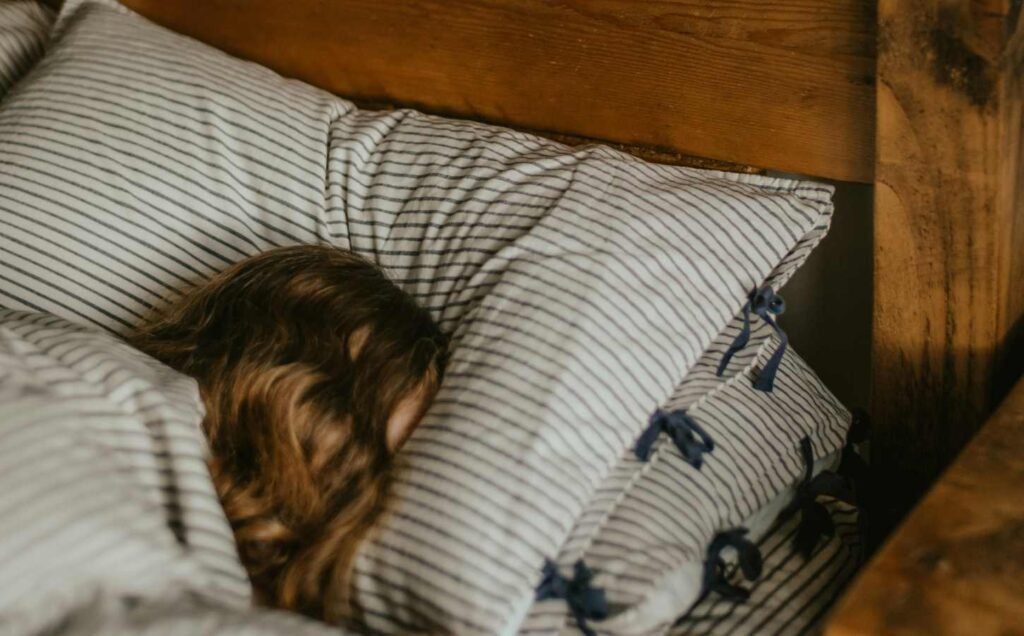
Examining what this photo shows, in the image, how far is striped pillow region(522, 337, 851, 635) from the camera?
0.77 metres

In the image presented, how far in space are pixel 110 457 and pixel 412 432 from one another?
23cm

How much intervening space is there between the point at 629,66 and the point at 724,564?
458 mm

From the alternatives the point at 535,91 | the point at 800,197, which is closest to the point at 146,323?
the point at 535,91

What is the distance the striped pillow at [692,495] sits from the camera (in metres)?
0.77

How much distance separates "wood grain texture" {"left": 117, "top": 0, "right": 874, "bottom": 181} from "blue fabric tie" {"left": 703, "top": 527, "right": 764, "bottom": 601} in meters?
0.33

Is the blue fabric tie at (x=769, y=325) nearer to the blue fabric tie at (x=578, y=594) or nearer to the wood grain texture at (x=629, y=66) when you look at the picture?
the wood grain texture at (x=629, y=66)

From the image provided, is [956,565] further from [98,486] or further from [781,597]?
[98,486]

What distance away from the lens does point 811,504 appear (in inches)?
35.3

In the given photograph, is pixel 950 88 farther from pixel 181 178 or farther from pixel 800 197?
pixel 181 178

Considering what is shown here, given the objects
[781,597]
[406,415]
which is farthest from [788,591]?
[406,415]

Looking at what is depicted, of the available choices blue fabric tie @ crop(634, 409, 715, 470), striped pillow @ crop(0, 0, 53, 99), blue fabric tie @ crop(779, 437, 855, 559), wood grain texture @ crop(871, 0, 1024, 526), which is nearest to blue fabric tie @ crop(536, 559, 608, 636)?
blue fabric tie @ crop(634, 409, 715, 470)

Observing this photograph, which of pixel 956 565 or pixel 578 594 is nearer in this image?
pixel 956 565

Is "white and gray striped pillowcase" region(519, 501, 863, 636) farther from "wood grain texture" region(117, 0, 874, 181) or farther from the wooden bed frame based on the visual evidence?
"wood grain texture" region(117, 0, 874, 181)

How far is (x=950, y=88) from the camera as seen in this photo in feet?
2.52
